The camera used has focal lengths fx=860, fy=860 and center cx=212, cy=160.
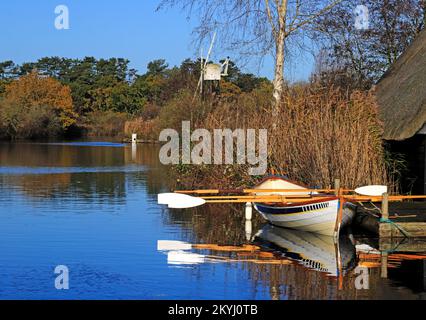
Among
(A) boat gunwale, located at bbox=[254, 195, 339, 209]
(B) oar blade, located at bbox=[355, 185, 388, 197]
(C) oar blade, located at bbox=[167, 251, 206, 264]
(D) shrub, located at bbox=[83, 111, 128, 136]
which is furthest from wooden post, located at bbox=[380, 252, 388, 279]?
(D) shrub, located at bbox=[83, 111, 128, 136]

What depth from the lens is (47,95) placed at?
330 ft

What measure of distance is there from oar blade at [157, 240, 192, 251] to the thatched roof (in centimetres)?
628

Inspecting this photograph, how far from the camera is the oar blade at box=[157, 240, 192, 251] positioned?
1620 cm

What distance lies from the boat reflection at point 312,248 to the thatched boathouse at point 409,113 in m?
3.36

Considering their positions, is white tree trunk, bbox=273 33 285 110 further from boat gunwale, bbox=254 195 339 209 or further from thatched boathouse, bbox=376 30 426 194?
boat gunwale, bbox=254 195 339 209

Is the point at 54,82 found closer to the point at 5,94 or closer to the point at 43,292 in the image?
the point at 5,94

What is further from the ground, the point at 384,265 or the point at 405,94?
the point at 405,94

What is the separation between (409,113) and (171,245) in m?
7.20

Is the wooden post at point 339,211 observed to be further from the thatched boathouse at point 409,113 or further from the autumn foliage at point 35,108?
the autumn foliage at point 35,108

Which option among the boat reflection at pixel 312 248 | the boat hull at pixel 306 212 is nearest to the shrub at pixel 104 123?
the boat hull at pixel 306 212

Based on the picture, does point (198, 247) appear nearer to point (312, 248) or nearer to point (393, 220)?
point (312, 248)

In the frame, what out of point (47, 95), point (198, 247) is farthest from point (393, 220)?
point (47, 95)

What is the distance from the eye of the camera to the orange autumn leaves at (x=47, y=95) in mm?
96875
